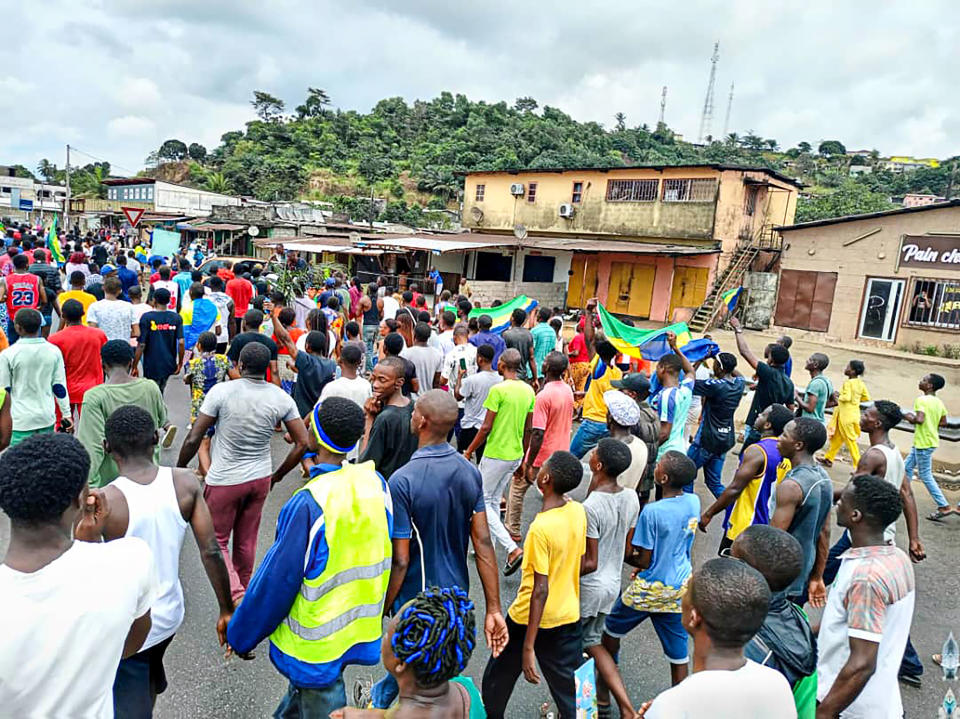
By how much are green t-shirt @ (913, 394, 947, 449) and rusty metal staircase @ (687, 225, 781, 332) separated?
13807 mm

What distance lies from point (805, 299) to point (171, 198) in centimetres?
4496

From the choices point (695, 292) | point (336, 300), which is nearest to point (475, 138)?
point (695, 292)

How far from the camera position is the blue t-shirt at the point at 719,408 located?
230 inches

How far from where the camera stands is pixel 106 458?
4.07 m

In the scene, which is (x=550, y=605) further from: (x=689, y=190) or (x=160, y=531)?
(x=689, y=190)

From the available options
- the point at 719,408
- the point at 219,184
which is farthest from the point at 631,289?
the point at 219,184

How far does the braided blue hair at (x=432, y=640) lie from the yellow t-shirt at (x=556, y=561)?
3.98ft

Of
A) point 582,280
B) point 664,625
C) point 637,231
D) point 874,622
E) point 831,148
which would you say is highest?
point 831,148

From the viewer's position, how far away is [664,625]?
3383mm

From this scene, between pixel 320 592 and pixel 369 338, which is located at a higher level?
pixel 369 338

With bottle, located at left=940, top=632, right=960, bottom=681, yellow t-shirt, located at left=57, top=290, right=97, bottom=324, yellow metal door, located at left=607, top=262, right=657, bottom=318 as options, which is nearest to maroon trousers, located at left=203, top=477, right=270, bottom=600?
yellow t-shirt, located at left=57, top=290, right=97, bottom=324

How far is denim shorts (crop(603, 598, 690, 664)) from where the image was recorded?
11.0ft

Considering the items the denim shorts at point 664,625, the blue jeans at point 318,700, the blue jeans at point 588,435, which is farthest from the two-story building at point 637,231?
the blue jeans at point 318,700

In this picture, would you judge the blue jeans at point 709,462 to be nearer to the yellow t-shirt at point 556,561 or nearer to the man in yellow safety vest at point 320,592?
the yellow t-shirt at point 556,561
